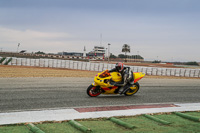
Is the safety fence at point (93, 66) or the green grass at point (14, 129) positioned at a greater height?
the safety fence at point (93, 66)

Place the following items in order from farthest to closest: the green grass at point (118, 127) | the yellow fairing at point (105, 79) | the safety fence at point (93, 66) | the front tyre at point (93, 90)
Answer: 1. the safety fence at point (93, 66)
2. the front tyre at point (93, 90)
3. the yellow fairing at point (105, 79)
4. the green grass at point (118, 127)

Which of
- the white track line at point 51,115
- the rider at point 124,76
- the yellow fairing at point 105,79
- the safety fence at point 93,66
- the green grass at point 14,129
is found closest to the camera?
the green grass at point 14,129

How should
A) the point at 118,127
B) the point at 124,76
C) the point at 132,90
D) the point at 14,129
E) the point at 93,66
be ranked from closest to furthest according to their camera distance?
the point at 14,129, the point at 118,127, the point at 124,76, the point at 132,90, the point at 93,66

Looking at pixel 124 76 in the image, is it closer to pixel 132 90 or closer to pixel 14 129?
pixel 132 90

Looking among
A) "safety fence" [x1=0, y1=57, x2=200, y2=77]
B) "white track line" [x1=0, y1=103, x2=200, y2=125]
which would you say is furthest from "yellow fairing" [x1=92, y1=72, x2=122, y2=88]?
"safety fence" [x1=0, y1=57, x2=200, y2=77]

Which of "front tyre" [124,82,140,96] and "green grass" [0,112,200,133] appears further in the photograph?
"front tyre" [124,82,140,96]

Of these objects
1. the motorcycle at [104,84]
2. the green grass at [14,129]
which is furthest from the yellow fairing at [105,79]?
the green grass at [14,129]

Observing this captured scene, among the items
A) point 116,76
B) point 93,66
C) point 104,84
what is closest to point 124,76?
point 116,76

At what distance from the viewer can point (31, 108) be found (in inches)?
306

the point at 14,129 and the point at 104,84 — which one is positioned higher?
the point at 104,84

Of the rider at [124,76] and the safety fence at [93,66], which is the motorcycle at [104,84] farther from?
the safety fence at [93,66]

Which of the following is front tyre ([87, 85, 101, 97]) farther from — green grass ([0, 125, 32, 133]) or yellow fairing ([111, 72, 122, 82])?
green grass ([0, 125, 32, 133])

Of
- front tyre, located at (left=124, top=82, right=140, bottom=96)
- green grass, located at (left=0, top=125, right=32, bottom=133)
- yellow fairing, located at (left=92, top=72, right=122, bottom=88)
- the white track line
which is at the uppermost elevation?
yellow fairing, located at (left=92, top=72, right=122, bottom=88)

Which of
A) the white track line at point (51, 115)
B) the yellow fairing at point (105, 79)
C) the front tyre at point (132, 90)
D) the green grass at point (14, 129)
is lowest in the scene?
the white track line at point (51, 115)
